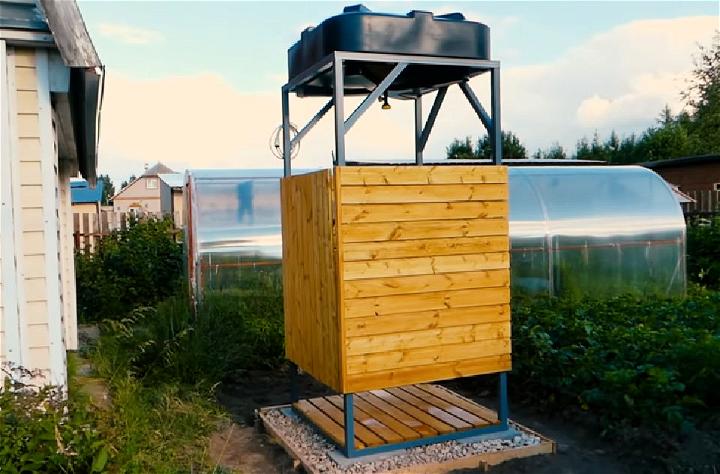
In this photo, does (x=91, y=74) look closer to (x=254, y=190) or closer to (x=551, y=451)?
(x=551, y=451)

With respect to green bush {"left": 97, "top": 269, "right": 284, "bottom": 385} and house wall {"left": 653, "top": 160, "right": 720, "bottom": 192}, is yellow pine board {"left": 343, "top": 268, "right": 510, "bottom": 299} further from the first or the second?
house wall {"left": 653, "top": 160, "right": 720, "bottom": 192}

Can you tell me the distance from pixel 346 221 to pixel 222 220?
15.9ft

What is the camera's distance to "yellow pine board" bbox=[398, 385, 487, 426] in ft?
17.2

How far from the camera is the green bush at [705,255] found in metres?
11.1

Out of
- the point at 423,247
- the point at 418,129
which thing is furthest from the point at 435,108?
the point at 423,247

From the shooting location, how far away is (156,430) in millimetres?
4988

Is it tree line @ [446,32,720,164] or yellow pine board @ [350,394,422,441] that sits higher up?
tree line @ [446,32,720,164]

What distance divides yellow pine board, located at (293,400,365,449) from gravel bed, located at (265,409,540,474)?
0.06 meters

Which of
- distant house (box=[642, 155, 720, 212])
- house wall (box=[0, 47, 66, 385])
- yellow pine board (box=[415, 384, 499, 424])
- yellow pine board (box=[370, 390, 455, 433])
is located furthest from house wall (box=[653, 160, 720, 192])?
house wall (box=[0, 47, 66, 385])

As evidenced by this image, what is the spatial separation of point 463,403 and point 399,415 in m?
0.61

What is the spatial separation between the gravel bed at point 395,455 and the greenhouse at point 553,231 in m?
3.95

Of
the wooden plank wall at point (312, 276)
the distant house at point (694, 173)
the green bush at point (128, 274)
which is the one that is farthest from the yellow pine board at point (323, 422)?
the distant house at point (694, 173)

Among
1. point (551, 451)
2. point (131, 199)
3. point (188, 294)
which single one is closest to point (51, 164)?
point (551, 451)

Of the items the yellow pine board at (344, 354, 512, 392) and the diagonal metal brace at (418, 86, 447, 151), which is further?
the diagonal metal brace at (418, 86, 447, 151)
